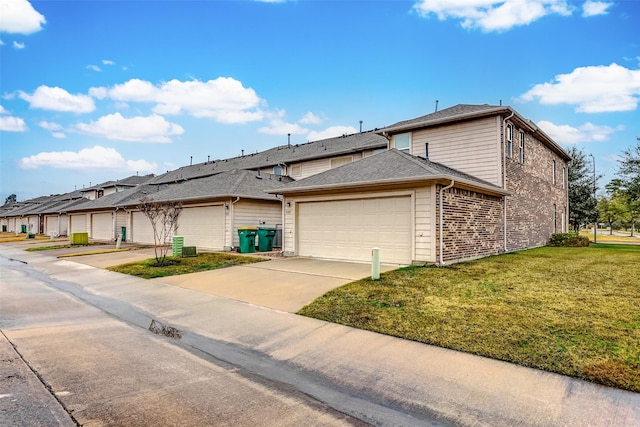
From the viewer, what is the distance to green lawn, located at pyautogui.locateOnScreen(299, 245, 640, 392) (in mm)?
4133

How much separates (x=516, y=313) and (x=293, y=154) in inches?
845

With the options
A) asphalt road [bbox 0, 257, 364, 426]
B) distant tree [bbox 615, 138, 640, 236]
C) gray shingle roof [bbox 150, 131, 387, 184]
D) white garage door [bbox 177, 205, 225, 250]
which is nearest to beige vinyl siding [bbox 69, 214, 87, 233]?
gray shingle roof [bbox 150, 131, 387, 184]

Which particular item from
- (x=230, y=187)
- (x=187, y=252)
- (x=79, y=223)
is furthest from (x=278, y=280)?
(x=79, y=223)

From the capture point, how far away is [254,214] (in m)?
18.8

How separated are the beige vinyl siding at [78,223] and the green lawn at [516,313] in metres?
33.5

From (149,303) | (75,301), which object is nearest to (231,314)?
(149,303)

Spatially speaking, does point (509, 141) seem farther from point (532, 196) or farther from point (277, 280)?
point (277, 280)

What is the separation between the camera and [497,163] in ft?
45.8

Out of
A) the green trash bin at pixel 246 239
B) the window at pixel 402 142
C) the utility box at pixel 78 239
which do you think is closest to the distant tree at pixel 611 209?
→ the window at pixel 402 142

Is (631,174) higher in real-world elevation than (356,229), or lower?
higher

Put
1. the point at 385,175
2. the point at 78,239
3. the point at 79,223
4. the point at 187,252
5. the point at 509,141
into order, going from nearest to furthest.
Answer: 1. the point at 385,175
2. the point at 509,141
3. the point at 187,252
4. the point at 78,239
5. the point at 79,223

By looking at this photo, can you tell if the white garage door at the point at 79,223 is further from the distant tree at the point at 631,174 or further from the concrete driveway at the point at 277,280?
the distant tree at the point at 631,174

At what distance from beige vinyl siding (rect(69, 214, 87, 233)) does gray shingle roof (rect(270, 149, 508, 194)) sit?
1092 inches

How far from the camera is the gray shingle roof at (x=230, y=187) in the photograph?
17.8 meters
